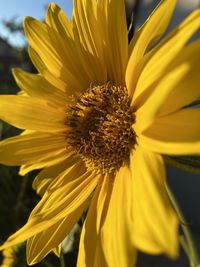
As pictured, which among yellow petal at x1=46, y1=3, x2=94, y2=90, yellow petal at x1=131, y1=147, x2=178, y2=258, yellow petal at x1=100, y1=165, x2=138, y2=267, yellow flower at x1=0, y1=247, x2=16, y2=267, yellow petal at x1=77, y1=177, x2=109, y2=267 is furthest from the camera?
yellow flower at x1=0, y1=247, x2=16, y2=267

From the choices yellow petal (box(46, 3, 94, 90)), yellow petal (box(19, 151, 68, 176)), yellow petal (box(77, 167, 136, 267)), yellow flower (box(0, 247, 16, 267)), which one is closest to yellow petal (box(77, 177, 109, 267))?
yellow petal (box(77, 167, 136, 267))

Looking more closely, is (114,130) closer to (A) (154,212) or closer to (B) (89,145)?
(B) (89,145)

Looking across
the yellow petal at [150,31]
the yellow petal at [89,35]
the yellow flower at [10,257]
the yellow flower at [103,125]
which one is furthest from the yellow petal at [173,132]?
the yellow flower at [10,257]

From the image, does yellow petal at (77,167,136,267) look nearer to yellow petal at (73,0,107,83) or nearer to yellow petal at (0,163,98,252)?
yellow petal at (0,163,98,252)

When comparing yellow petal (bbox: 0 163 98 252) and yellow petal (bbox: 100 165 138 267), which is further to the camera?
yellow petal (bbox: 0 163 98 252)

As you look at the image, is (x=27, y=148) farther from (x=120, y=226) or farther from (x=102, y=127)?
(x=120, y=226)

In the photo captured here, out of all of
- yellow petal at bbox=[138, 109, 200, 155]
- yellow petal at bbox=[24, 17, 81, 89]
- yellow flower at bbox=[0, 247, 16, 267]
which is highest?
yellow petal at bbox=[24, 17, 81, 89]
